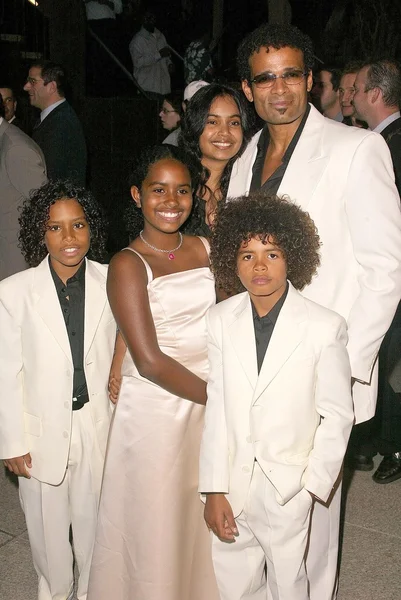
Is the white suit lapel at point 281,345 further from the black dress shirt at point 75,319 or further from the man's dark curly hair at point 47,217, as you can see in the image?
the man's dark curly hair at point 47,217

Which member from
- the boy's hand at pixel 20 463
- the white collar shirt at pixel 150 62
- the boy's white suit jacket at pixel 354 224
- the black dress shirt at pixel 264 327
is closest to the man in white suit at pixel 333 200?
the boy's white suit jacket at pixel 354 224

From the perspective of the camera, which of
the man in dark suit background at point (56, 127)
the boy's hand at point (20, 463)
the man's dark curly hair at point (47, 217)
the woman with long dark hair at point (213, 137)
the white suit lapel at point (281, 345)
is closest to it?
the white suit lapel at point (281, 345)

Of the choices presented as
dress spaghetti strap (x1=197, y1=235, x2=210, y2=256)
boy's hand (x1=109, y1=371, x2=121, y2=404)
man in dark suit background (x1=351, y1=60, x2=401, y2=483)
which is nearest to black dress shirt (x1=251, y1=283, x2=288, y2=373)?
dress spaghetti strap (x1=197, y1=235, x2=210, y2=256)

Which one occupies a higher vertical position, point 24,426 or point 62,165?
point 62,165

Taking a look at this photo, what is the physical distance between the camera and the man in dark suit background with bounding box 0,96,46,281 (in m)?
5.05

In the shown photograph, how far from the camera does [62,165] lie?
6277mm

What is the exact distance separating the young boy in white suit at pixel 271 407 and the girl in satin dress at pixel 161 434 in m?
0.19

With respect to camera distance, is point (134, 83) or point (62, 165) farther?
point (134, 83)

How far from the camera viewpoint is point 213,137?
3.36 metres

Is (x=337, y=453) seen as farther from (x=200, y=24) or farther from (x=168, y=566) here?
(x=200, y=24)

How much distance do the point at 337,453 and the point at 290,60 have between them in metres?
1.38

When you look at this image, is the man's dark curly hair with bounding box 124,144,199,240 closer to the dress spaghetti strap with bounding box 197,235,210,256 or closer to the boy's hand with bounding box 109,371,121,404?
the dress spaghetti strap with bounding box 197,235,210,256

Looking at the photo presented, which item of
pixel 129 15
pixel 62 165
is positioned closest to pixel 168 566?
pixel 62 165

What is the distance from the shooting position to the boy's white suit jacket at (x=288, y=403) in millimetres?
2469
